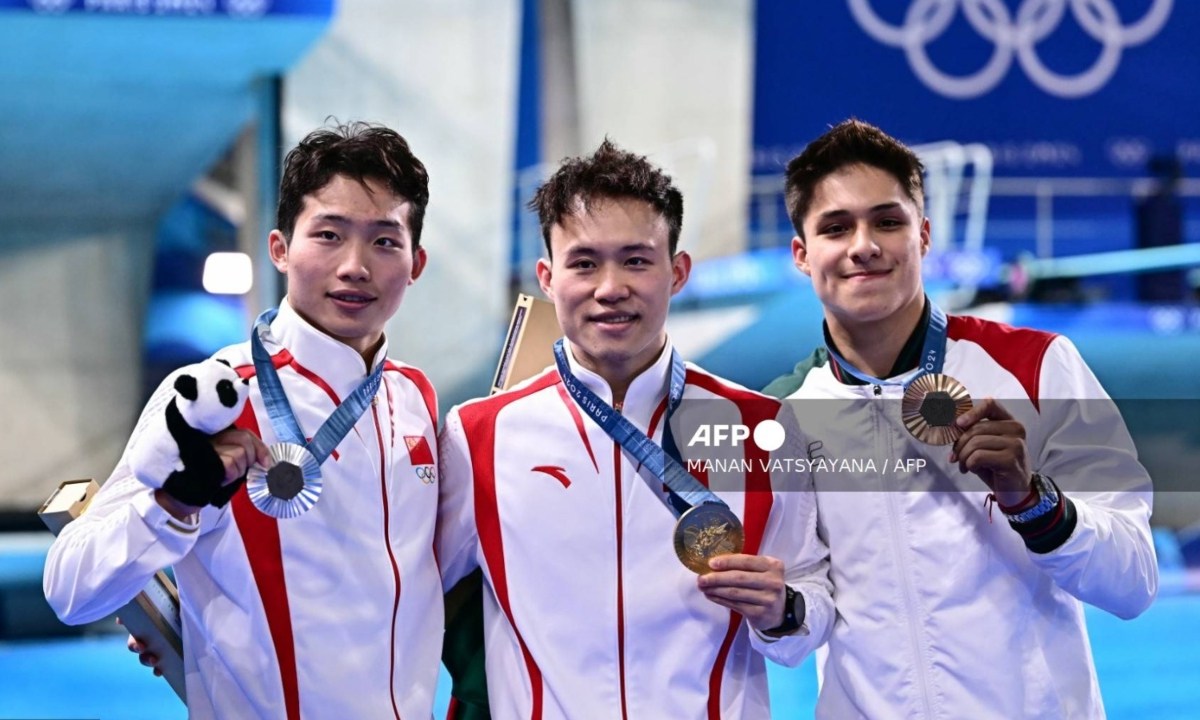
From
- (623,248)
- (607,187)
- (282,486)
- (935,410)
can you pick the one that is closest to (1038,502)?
(935,410)

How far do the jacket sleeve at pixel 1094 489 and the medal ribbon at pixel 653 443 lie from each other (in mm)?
689

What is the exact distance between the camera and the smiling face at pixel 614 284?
2520mm

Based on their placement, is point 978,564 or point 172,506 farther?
point 978,564

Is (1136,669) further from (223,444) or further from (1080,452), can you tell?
(223,444)

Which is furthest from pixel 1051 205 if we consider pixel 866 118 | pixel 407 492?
pixel 407 492

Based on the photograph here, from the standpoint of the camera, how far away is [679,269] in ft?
8.87

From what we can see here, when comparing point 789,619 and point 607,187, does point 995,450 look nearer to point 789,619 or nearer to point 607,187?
point 789,619

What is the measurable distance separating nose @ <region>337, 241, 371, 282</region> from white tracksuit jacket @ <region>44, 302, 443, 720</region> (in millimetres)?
143

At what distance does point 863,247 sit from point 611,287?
1.82 feet

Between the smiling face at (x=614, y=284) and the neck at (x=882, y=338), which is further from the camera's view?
the neck at (x=882, y=338)

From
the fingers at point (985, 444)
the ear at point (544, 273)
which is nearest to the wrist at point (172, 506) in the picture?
the ear at point (544, 273)

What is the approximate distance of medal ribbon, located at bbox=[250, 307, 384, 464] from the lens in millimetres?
2379

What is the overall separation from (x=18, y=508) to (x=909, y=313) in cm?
1021

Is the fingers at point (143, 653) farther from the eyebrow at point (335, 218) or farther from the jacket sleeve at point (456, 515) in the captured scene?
the eyebrow at point (335, 218)
